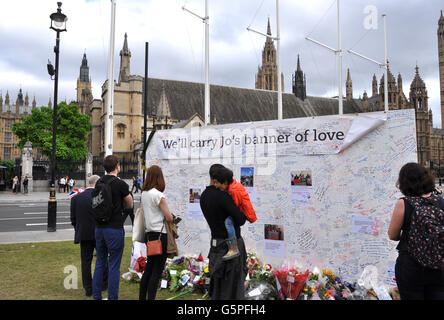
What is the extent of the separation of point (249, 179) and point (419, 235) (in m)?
3.37

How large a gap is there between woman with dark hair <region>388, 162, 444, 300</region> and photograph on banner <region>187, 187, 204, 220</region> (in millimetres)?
4041

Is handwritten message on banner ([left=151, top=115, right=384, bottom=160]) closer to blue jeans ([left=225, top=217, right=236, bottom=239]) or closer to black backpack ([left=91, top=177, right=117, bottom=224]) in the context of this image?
blue jeans ([left=225, top=217, right=236, bottom=239])

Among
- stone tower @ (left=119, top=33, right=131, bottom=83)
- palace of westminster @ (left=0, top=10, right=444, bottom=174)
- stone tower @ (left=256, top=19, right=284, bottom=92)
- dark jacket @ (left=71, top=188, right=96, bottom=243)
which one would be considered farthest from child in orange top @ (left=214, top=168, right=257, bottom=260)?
stone tower @ (left=256, top=19, right=284, bottom=92)

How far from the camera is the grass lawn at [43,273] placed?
5.40 metres

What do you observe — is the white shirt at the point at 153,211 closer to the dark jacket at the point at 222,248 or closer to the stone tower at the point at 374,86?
the dark jacket at the point at 222,248

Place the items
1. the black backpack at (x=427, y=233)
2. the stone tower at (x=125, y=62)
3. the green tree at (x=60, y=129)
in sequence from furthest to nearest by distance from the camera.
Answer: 1. the stone tower at (x=125, y=62)
2. the green tree at (x=60, y=129)
3. the black backpack at (x=427, y=233)

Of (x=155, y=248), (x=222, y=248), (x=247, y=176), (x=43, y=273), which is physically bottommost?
(x=43, y=273)

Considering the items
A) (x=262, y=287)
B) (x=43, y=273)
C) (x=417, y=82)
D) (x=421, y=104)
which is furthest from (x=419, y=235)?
(x=421, y=104)

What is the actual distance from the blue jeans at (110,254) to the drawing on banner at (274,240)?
7.98 feet

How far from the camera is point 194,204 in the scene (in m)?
6.64

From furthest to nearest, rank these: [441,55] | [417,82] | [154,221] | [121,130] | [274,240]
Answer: [441,55] < [417,82] < [121,130] < [274,240] < [154,221]

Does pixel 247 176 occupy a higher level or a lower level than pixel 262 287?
higher

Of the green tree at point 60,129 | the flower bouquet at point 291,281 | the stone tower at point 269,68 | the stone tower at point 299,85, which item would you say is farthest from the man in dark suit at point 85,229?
the stone tower at point 269,68

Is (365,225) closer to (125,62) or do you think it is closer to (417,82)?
(125,62)
